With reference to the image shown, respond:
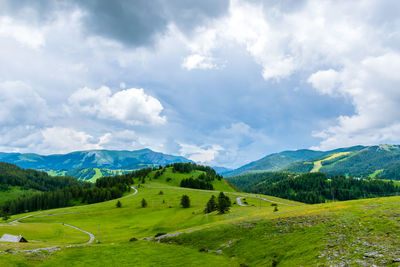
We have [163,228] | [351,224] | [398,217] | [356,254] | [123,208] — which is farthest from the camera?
[123,208]

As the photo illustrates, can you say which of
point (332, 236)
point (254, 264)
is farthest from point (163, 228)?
point (332, 236)

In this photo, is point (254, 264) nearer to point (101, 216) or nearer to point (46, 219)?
point (101, 216)

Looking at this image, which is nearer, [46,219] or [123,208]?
[46,219]

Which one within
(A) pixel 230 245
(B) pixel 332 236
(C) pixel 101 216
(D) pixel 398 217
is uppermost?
(D) pixel 398 217

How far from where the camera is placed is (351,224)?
36.3m

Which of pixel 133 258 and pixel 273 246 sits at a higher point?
pixel 273 246

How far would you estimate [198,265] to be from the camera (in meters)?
37.2

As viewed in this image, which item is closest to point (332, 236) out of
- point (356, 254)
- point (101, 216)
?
point (356, 254)

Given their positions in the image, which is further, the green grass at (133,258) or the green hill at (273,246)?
the green grass at (133,258)

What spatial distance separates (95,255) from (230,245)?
99.6 feet

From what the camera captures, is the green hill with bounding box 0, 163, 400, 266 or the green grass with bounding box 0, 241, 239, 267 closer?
the green hill with bounding box 0, 163, 400, 266

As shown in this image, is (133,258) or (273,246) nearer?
(273,246)

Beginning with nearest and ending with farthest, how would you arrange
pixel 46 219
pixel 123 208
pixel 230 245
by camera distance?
pixel 230 245 → pixel 46 219 → pixel 123 208

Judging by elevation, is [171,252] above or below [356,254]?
below
